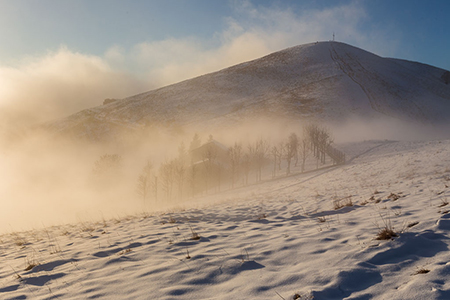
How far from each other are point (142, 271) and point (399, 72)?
17621cm

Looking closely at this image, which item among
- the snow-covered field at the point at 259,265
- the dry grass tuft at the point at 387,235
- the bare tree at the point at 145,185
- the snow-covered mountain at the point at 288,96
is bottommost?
the bare tree at the point at 145,185

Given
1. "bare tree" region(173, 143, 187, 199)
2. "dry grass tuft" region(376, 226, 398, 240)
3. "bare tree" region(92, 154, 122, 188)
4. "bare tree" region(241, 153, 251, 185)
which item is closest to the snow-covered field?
"dry grass tuft" region(376, 226, 398, 240)

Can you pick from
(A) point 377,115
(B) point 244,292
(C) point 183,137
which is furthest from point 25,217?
(A) point 377,115

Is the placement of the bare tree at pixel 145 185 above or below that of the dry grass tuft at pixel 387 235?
below

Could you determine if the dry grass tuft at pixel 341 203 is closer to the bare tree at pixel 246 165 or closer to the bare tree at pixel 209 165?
the bare tree at pixel 246 165

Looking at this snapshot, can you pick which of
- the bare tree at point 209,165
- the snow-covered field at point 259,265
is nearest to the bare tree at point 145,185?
the bare tree at point 209,165

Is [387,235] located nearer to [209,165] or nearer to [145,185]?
[145,185]

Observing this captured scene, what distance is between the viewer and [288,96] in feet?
382

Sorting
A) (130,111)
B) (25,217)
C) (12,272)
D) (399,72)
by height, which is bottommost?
(25,217)

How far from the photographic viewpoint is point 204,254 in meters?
5.87

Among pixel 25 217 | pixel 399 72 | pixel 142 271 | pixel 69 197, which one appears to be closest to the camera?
pixel 142 271

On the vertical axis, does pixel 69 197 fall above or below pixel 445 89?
below

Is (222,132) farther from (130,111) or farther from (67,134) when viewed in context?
(67,134)

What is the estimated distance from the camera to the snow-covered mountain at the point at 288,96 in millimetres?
107625
